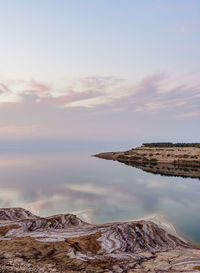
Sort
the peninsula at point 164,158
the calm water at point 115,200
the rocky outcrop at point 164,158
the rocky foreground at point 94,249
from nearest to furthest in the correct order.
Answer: the rocky foreground at point 94,249 → the calm water at point 115,200 → the rocky outcrop at point 164,158 → the peninsula at point 164,158

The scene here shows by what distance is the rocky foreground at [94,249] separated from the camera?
48.2 feet

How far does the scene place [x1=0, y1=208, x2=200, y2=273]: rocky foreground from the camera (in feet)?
48.2

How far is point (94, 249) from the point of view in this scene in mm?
18484

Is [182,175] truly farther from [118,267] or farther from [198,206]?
[118,267]

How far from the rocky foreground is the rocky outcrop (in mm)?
66693

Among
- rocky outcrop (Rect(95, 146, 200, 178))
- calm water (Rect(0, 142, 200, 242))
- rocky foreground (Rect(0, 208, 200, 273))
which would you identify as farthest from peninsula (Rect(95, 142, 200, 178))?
rocky foreground (Rect(0, 208, 200, 273))

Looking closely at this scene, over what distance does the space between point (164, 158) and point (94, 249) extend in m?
96.6

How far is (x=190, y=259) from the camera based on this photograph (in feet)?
53.6

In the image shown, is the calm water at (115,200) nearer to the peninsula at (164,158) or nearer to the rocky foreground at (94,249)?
the rocky foreground at (94,249)

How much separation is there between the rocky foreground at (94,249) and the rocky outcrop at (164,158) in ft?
219

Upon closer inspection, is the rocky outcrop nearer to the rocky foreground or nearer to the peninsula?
the peninsula

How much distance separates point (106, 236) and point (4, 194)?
33009 millimetres

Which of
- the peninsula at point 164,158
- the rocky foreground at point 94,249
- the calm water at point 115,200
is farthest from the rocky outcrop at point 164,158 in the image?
the rocky foreground at point 94,249

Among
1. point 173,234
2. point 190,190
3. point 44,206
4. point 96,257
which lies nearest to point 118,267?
point 96,257
